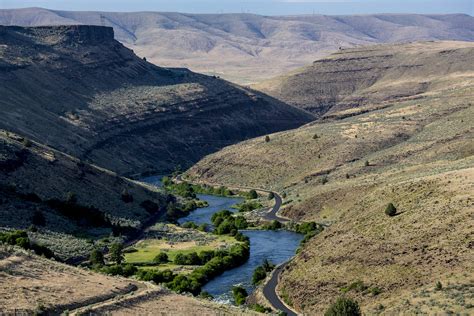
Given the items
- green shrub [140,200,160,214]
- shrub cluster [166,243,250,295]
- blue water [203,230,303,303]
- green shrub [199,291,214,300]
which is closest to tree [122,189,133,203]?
green shrub [140,200,160,214]

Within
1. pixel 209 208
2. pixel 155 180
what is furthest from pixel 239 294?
pixel 155 180

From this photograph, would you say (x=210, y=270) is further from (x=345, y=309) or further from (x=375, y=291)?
(x=345, y=309)

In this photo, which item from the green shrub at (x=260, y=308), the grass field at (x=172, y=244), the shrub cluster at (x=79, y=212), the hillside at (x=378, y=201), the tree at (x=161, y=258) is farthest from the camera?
the shrub cluster at (x=79, y=212)

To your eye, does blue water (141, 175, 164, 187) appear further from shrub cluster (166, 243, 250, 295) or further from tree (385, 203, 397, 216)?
tree (385, 203, 397, 216)

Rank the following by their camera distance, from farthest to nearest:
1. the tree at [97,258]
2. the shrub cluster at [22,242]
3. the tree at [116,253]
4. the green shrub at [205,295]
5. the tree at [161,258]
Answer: the tree at [161,258], the tree at [116,253], the tree at [97,258], the green shrub at [205,295], the shrub cluster at [22,242]

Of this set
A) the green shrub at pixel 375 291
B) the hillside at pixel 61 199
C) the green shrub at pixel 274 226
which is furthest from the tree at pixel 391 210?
the hillside at pixel 61 199

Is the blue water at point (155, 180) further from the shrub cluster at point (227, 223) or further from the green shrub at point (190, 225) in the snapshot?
the green shrub at point (190, 225)

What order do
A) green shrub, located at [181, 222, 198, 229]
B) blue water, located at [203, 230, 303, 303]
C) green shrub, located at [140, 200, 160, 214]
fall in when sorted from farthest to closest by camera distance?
green shrub, located at [140, 200, 160, 214] → green shrub, located at [181, 222, 198, 229] → blue water, located at [203, 230, 303, 303]
